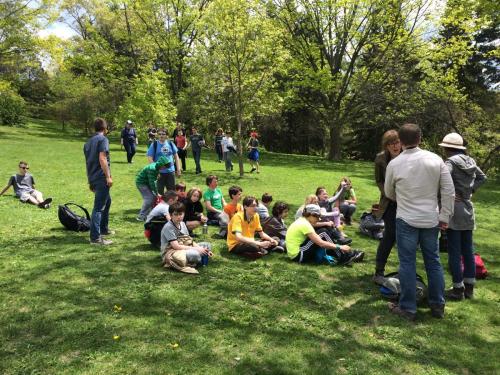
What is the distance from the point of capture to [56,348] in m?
3.87

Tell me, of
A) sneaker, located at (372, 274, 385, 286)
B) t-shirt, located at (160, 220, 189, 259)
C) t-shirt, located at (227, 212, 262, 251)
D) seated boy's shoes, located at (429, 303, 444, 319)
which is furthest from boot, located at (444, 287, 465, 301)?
t-shirt, located at (160, 220, 189, 259)

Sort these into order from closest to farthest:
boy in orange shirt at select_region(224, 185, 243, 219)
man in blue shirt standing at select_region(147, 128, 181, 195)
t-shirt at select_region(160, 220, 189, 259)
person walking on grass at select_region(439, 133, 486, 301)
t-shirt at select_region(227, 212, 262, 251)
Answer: person walking on grass at select_region(439, 133, 486, 301) < t-shirt at select_region(160, 220, 189, 259) < t-shirt at select_region(227, 212, 262, 251) < boy in orange shirt at select_region(224, 185, 243, 219) < man in blue shirt standing at select_region(147, 128, 181, 195)

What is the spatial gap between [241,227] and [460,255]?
3.29 metres

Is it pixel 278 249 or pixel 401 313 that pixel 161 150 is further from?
pixel 401 313

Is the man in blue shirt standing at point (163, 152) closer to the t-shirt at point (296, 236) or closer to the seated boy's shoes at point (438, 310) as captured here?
the t-shirt at point (296, 236)

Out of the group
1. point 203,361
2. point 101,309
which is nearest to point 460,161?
point 203,361

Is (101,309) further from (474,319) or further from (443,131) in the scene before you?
(443,131)

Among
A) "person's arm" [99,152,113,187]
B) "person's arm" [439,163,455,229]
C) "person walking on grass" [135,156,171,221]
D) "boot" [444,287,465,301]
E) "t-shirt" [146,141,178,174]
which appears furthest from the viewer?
"t-shirt" [146,141,178,174]

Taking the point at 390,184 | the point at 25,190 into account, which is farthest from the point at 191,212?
the point at 25,190

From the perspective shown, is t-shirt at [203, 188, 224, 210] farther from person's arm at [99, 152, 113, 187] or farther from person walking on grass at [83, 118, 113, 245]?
person's arm at [99, 152, 113, 187]

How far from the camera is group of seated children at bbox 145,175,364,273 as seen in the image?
6242 millimetres

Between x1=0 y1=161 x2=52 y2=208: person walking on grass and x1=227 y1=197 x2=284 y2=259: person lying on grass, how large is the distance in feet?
Answer: 18.5

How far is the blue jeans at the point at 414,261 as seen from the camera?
4625 millimetres

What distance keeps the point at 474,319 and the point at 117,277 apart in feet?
14.6
